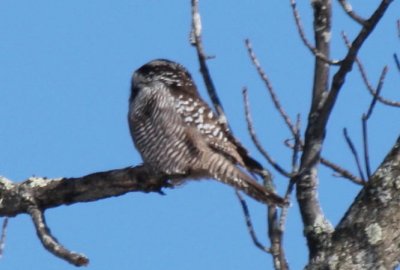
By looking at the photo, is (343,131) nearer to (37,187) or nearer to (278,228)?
(278,228)

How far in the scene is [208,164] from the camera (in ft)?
17.7

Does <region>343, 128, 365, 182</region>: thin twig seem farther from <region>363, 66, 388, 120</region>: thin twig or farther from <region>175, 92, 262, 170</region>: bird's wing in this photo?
<region>175, 92, 262, 170</region>: bird's wing

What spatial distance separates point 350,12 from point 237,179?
177 cm

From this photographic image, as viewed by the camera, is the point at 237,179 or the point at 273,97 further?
the point at 237,179

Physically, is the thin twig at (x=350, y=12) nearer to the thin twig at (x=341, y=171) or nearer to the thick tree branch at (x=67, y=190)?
the thin twig at (x=341, y=171)

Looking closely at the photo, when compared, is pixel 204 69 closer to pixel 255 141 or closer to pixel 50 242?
pixel 255 141

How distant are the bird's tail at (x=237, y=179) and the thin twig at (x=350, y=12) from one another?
1.03 metres

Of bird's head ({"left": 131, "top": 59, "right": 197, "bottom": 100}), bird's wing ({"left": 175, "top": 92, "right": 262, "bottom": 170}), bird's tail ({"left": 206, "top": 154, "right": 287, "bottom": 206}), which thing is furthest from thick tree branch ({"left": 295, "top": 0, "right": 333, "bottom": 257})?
bird's head ({"left": 131, "top": 59, "right": 197, "bottom": 100})

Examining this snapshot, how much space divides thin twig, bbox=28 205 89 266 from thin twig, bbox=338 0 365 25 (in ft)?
4.71

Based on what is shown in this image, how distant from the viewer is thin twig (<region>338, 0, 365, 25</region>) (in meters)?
3.41

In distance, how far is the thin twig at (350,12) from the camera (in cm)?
341

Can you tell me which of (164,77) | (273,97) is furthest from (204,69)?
(164,77)

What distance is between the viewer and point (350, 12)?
3.45 metres

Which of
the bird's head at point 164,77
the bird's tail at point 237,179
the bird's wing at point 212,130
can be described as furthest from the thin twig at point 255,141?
the bird's head at point 164,77
